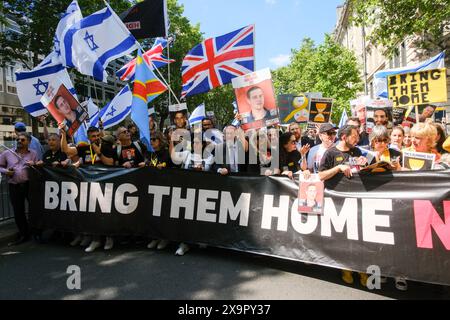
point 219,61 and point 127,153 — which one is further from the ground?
point 219,61

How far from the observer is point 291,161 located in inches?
206

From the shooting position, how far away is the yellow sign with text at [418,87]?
5.45 metres

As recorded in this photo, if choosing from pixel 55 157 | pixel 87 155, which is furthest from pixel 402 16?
pixel 55 157

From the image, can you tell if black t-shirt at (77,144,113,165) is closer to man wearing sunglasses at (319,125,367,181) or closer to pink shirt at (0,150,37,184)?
pink shirt at (0,150,37,184)

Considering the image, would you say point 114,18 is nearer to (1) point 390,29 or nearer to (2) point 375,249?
(2) point 375,249

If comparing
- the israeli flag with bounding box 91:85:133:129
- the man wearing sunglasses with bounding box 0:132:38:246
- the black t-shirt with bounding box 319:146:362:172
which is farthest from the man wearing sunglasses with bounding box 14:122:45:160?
the black t-shirt with bounding box 319:146:362:172

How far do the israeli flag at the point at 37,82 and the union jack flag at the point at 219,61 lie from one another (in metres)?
2.13

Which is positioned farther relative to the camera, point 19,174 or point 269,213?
point 19,174

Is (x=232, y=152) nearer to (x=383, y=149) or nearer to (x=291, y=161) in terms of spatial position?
(x=291, y=161)

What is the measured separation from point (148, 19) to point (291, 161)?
441 centimetres

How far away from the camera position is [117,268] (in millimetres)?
4609

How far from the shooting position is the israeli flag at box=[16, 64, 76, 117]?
253 inches

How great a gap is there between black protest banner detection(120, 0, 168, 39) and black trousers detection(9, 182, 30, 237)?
374cm
